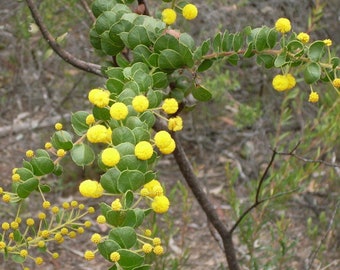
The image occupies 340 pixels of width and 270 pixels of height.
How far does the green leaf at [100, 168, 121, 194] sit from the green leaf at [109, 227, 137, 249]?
0.07 metres

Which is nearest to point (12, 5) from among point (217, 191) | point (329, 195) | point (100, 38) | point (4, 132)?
point (4, 132)

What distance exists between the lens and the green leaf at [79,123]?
101cm

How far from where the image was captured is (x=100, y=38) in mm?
1296

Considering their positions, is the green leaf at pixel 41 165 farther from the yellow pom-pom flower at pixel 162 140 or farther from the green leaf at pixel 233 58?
the green leaf at pixel 233 58

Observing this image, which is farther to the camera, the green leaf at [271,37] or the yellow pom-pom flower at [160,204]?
the green leaf at [271,37]

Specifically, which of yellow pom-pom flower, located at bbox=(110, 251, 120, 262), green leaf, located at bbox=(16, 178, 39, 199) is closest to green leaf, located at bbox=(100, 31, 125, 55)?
green leaf, located at bbox=(16, 178, 39, 199)

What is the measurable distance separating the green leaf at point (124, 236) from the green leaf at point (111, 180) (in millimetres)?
73

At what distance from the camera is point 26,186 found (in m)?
1.00

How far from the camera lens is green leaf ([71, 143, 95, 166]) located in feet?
3.16

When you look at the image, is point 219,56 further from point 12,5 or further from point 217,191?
point 12,5

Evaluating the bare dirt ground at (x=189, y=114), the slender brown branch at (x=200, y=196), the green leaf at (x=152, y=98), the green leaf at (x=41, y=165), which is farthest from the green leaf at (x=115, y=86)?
the bare dirt ground at (x=189, y=114)

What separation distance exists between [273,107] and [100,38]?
86.4 inches

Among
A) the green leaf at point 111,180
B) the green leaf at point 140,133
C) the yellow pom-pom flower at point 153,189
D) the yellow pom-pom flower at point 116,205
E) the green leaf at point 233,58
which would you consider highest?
the green leaf at point 233,58

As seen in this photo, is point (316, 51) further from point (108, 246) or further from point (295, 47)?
point (108, 246)
